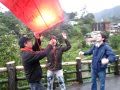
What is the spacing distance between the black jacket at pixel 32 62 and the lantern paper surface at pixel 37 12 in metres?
0.72

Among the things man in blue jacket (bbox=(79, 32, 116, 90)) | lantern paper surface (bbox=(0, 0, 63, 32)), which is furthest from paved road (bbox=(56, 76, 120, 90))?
lantern paper surface (bbox=(0, 0, 63, 32))

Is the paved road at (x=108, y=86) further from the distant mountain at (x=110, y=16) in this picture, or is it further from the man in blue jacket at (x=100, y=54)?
the distant mountain at (x=110, y=16)

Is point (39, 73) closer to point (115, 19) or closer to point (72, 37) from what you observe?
point (72, 37)

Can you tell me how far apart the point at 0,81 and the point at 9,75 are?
0.86 ft

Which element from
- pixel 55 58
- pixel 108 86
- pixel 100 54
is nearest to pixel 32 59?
pixel 55 58

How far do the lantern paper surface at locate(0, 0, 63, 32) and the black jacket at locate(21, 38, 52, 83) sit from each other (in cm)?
72

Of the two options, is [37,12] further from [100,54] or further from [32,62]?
[100,54]

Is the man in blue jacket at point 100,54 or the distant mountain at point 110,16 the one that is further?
the distant mountain at point 110,16

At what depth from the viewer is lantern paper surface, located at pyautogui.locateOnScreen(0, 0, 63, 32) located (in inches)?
200

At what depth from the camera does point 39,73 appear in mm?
6195

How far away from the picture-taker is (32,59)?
19.5 feet

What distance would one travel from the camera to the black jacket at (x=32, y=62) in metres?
5.90

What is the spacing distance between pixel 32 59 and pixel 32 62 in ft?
0.36

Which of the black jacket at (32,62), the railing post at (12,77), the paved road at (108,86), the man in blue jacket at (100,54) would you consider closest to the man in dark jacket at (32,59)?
the black jacket at (32,62)
